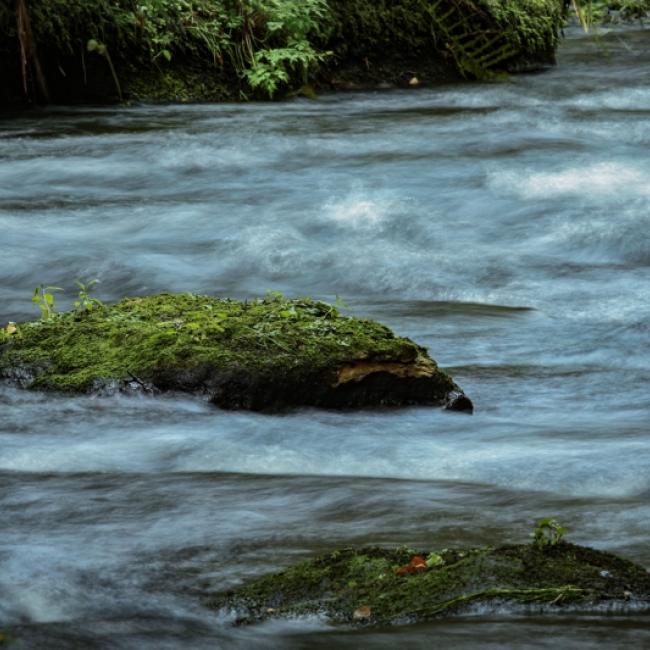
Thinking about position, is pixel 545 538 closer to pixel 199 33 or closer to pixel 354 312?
pixel 354 312

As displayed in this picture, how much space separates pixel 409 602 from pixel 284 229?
577cm

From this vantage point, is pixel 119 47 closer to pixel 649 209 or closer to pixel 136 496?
pixel 649 209

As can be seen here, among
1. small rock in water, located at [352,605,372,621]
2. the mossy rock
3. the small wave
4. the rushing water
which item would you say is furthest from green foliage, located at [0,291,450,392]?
the small wave

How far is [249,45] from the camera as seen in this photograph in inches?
Answer: 524

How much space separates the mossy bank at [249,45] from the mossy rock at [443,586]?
954 cm

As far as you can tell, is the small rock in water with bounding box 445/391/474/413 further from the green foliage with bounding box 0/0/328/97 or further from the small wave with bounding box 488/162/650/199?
the green foliage with bounding box 0/0/328/97

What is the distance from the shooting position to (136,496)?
13.0ft

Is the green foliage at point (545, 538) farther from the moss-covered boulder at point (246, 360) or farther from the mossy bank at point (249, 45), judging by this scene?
the mossy bank at point (249, 45)

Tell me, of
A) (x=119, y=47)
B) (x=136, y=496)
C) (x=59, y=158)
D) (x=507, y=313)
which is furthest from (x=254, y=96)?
(x=136, y=496)

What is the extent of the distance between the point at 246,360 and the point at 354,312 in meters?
1.97

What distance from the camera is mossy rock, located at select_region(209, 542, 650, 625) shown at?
2.93 meters

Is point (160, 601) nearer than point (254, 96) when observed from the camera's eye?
Yes

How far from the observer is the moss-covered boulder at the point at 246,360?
4934mm

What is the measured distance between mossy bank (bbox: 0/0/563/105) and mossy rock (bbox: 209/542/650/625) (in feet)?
31.3
